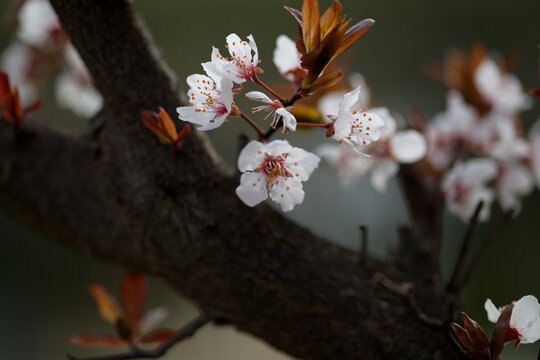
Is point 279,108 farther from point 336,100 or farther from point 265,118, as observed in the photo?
point 336,100

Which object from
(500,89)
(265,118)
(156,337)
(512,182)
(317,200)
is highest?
(265,118)

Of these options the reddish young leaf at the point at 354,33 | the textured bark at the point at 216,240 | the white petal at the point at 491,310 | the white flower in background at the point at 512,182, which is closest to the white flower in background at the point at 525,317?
the white petal at the point at 491,310

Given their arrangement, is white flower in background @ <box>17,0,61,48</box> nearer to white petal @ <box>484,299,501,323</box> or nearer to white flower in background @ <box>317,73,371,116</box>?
white flower in background @ <box>317,73,371,116</box>

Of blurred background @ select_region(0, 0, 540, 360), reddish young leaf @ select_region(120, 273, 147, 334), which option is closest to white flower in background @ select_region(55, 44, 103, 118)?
reddish young leaf @ select_region(120, 273, 147, 334)

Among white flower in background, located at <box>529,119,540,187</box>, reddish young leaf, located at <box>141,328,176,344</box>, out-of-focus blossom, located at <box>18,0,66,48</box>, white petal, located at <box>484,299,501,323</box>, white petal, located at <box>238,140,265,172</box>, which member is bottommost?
reddish young leaf, located at <box>141,328,176,344</box>

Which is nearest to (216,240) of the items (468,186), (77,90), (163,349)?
(163,349)
